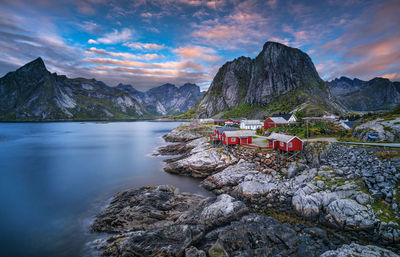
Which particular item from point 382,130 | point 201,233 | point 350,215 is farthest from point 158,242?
point 382,130

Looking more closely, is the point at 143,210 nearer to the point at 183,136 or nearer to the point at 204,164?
the point at 204,164

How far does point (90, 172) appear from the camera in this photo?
134 feet

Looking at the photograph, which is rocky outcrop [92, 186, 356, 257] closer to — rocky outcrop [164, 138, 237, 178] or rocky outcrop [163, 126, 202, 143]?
rocky outcrop [164, 138, 237, 178]

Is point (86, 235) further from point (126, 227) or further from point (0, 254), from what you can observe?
point (0, 254)

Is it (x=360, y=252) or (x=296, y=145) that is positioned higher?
(x=296, y=145)

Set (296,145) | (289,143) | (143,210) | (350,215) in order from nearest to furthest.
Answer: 1. (350,215)
2. (143,210)
3. (289,143)
4. (296,145)

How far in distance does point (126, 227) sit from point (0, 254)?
11.5 metres

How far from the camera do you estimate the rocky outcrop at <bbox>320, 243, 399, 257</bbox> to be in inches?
519

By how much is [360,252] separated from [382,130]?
27.8 meters

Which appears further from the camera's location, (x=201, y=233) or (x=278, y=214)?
(x=278, y=214)

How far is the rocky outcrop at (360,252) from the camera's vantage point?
13.2 metres

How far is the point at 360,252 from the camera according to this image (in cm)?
1350

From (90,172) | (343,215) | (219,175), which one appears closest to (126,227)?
(219,175)

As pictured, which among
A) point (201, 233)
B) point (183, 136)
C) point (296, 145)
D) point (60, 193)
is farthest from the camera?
point (183, 136)
